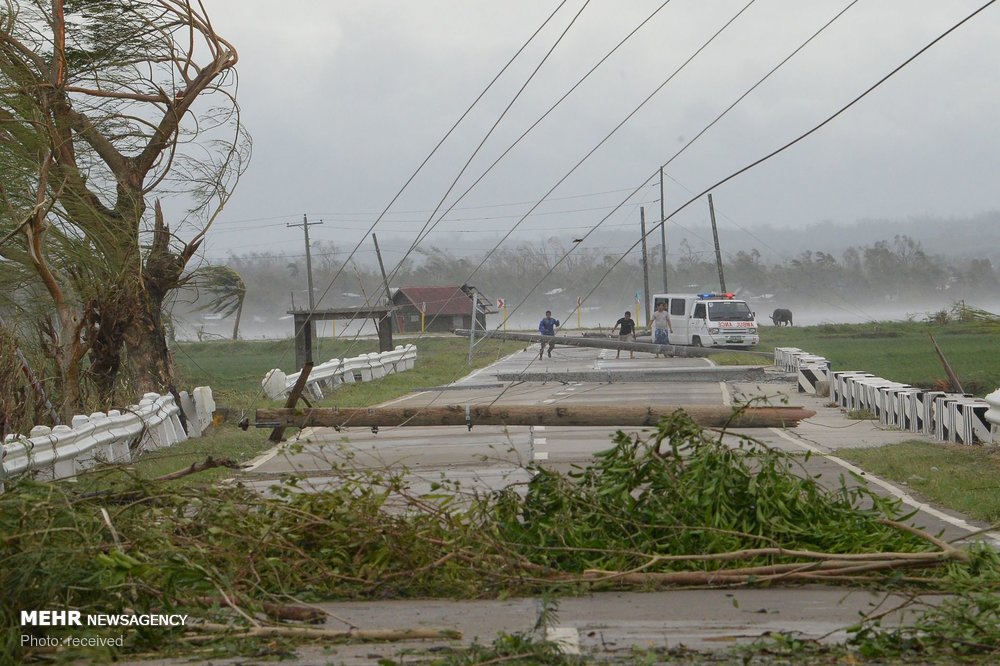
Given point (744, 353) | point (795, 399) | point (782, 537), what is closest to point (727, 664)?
point (782, 537)

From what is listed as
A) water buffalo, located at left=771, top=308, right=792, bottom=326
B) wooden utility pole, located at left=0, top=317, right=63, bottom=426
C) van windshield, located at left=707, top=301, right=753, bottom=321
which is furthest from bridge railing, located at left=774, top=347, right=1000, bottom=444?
water buffalo, located at left=771, top=308, right=792, bottom=326

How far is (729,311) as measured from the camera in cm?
4866

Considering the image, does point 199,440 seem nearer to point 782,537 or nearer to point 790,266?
point 782,537

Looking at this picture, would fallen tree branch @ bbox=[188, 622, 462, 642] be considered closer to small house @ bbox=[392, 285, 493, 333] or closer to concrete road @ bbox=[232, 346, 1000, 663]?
concrete road @ bbox=[232, 346, 1000, 663]

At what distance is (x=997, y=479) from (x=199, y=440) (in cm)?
1196

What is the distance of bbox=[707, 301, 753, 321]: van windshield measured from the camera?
48.4m

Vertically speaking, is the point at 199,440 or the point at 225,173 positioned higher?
the point at 225,173

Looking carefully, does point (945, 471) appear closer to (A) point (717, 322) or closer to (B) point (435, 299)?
(A) point (717, 322)

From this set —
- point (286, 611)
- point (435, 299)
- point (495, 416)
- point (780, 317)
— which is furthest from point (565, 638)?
point (435, 299)

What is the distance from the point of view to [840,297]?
170 meters

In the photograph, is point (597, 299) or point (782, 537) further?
point (597, 299)

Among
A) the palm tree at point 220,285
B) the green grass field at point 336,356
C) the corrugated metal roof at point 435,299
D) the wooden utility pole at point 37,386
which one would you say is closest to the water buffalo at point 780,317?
the corrugated metal roof at point 435,299

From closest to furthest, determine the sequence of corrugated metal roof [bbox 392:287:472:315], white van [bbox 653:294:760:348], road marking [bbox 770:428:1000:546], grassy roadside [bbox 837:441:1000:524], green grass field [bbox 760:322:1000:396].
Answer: road marking [bbox 770:428:1000:546] < grassy roadside [bbox 837:441:1000:524] < green grass field [bbox 760:322:1000:396] < white van [bbox 653:294:760:348] < corrugated metal roof [bbox 392:287:472:315]

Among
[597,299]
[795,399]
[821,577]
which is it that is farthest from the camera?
[597,299]
